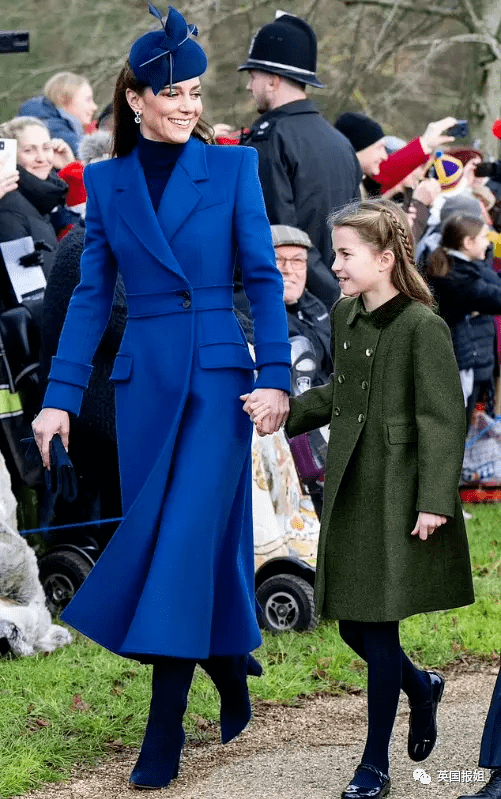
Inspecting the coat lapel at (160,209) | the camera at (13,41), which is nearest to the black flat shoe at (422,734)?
the coat lapel at (160,209)

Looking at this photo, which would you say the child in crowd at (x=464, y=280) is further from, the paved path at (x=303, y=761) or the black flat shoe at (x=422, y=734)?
the black flat shoe at (x=422, y=734)

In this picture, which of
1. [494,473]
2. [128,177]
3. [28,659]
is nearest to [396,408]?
[128,177]

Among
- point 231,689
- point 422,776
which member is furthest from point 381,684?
point 231,689

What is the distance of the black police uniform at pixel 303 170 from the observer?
796 centimetres

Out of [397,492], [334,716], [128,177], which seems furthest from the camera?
[334,716]

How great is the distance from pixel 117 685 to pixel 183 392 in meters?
1.62

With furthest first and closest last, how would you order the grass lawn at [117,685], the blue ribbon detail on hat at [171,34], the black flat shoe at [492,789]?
the grass lawn at [117,685]
the blue ribbon detail on hat at [171,34]
the black flat shoe at [492,789]

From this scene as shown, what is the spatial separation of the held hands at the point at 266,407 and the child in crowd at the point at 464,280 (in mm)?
4886

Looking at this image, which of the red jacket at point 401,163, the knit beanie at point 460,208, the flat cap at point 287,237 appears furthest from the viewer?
the knit beanie at point 460,208

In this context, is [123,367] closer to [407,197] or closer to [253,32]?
[407,197]

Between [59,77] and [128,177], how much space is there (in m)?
5.55

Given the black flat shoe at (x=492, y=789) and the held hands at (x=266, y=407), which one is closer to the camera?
the black flat shoe at (x=492, y=789)

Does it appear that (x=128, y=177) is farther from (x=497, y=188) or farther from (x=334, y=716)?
(x=497, y=188)

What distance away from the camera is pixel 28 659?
619 centimetres
